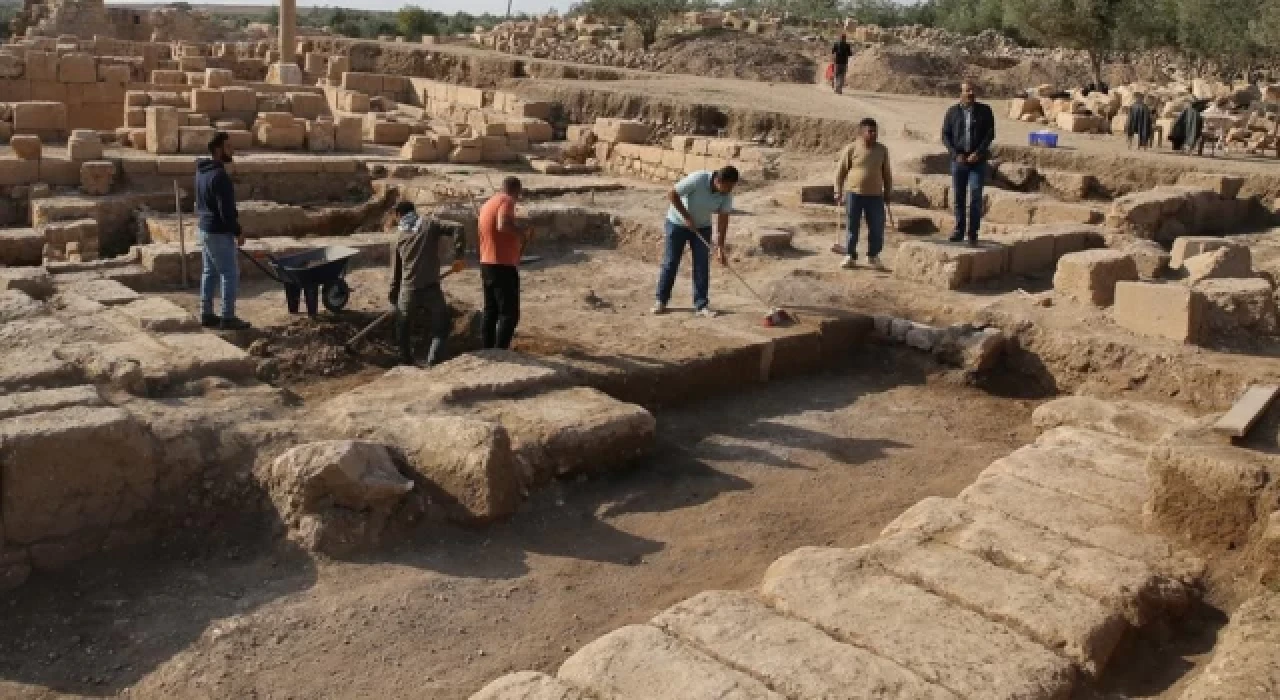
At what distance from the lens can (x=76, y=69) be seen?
24.0 m

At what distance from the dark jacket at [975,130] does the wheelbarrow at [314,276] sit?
5.97 m

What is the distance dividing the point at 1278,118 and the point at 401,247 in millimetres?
16447

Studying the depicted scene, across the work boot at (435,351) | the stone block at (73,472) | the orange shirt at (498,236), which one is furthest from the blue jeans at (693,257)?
the stone block at (73,472)

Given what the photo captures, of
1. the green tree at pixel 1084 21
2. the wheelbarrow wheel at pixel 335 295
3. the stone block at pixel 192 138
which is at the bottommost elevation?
the wheelbarrow wheel at pixel 335 295

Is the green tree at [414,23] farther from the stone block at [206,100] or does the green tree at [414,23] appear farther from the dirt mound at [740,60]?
the stone block at [206,100]

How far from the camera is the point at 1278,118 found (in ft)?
63.5

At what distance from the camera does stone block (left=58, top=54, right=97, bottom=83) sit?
2381 cm

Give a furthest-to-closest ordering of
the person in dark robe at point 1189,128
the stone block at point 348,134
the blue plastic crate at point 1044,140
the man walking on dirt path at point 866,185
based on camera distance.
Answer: the stone block at point 348,134, the person in dark robe at point 1189,128, the blue plastic crate at point 1044,140, the man walking on dirt path at point 866,185

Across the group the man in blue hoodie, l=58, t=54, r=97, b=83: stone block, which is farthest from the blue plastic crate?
l=58, t=54, r=97, b=83: stone block

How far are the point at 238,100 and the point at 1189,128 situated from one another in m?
15.8

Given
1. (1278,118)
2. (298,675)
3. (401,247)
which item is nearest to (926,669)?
(298,675)

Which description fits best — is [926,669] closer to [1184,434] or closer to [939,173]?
[1184,434]

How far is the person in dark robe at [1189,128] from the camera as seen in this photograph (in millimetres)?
17625

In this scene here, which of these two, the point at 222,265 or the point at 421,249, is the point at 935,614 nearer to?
the point at 421,249
